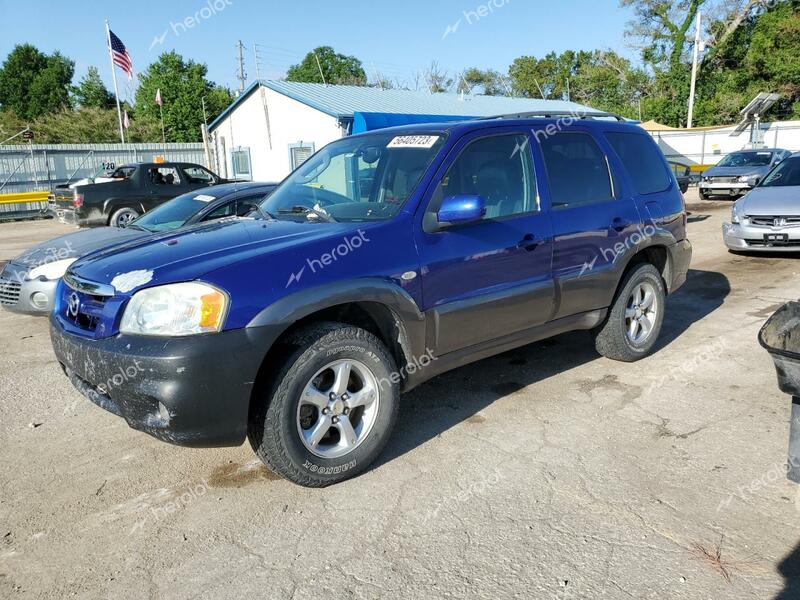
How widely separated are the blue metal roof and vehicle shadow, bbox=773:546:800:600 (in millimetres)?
18134

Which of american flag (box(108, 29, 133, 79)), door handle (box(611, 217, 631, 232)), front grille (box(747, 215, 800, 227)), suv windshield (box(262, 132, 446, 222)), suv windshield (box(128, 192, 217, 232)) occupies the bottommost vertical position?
front grille (box(747, 215, 800, 227))

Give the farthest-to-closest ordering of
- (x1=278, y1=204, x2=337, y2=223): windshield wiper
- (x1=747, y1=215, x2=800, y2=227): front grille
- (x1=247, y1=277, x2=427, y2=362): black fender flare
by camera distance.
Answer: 1. (x1=747, y1=215, x2=800, y2=227): front grille
2. (x1=278, y1=204, x2=337, y2=223): windshield wiper
3. (x1=247, y1=277, x2=427, y2=362): black fender flare

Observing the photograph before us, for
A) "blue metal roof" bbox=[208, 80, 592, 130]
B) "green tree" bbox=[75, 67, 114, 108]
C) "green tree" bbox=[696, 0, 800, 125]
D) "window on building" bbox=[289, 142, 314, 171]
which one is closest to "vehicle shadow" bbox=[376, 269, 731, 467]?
"blue metal roof" bbox=[208, 80, 592, 130]

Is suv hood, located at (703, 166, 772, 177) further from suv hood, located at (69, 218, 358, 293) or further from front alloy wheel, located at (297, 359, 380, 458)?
front alloy wheel, located at (297, 359, 380, 458)

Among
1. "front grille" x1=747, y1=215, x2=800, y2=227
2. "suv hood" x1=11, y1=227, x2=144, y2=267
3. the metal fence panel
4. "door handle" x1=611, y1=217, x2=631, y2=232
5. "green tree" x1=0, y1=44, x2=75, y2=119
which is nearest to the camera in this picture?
"door handle" x1=611, y1=217, x2=631, y2=232

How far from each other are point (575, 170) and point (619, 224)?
56 centimetres

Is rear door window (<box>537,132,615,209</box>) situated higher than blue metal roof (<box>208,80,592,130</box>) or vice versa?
blue metal roof (<box>208,80,592,130</box>)

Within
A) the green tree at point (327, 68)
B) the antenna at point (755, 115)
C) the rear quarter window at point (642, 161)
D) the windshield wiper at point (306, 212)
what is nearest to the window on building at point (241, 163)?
the antenna at point (755, 115)

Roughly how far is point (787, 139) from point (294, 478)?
3377cm

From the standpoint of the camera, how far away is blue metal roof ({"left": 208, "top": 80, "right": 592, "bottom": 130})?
820 inches

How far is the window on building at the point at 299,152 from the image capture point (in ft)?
71.5

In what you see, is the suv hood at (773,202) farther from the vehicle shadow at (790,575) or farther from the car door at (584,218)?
the vehicle shadow at (790,575)

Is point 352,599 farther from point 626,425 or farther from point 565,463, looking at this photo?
point 626,425

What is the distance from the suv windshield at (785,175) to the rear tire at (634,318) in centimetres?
651
